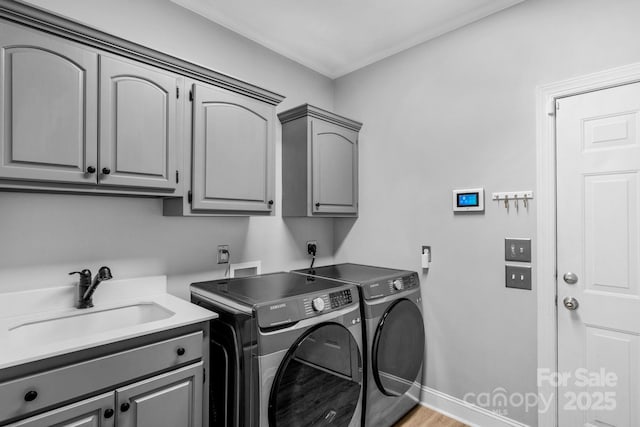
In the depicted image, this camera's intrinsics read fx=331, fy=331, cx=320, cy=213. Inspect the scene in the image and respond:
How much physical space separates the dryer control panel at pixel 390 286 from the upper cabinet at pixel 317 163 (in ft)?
2.37

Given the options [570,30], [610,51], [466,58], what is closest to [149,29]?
[466,58]

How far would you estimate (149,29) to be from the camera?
6.51ft

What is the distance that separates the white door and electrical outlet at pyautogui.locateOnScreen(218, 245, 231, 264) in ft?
6.83

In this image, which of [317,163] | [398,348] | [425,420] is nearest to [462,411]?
[425,420]

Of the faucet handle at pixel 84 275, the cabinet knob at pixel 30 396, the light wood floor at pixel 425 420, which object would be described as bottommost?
the light wood floor at pixel 425 420

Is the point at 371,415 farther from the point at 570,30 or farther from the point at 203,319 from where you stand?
the point at 570,30

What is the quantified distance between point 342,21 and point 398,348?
7.51ft

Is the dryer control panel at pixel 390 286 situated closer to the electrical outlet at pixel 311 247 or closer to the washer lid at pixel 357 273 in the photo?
the washer lid at pixel 357 273

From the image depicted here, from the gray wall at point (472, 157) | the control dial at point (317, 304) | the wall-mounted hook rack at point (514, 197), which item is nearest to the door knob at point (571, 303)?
the gray wall at point (472, 157)

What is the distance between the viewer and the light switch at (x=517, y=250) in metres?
2.01

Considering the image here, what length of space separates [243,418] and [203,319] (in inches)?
19.9

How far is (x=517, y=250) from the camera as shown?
2.04 meters

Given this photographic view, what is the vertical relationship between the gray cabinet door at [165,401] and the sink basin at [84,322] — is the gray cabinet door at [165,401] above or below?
below

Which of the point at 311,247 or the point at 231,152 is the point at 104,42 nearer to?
the point at 231,152
